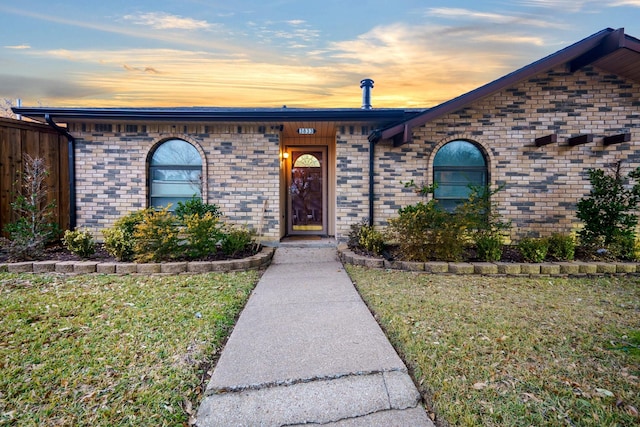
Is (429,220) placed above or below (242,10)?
below

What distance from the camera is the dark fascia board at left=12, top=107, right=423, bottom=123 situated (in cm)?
621

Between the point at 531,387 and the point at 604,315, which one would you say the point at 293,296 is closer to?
the point at 531,387

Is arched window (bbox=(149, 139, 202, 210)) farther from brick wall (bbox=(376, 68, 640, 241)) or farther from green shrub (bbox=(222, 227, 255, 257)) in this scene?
brick wall (bbox=(376, 68, 640, 241))

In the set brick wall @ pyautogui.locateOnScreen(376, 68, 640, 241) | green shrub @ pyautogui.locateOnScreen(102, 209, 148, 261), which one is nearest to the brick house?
brick wall @ pyautogui.locateOnScreen(376, 68, 640, 241)

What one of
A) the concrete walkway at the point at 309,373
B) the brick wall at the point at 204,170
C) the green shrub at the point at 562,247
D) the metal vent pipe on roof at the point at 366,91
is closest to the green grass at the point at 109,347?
the concrete walkway at the point at 309,373

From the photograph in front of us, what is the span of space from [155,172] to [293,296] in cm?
489

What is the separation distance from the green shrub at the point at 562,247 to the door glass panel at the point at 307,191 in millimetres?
4974

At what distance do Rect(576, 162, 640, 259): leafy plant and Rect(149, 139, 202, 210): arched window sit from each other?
760cm

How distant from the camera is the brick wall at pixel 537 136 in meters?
6.61

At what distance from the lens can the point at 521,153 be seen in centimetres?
673

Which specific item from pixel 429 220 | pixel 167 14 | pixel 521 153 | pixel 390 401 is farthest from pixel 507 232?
pixel 167 14

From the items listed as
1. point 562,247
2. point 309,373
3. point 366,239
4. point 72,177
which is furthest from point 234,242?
point 562,247

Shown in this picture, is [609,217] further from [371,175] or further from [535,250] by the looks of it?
[371,175]

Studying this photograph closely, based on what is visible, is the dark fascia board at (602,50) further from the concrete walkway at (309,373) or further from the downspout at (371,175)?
the concrete walkway at (309,373)
